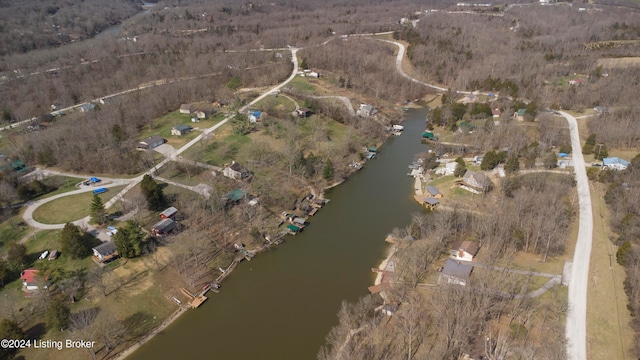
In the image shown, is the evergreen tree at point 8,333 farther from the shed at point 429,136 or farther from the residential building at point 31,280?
the shed at point 429,136

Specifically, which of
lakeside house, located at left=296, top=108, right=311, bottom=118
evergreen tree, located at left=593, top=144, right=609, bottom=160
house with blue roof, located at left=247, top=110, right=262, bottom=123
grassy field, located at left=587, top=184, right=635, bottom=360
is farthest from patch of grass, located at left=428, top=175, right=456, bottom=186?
house with blue roof, located at left=247, top=110, right=262, bottom=123

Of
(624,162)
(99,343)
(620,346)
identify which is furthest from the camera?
(624,162)

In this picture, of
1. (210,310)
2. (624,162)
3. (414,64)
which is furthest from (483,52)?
(210,310)

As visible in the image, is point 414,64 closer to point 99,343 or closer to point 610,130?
point 610,130

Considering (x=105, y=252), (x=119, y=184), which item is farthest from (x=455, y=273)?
(x=119, y=184)

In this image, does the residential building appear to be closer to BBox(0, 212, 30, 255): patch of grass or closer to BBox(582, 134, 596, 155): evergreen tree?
BBox(0, 212, 30, 255): patch of grass
